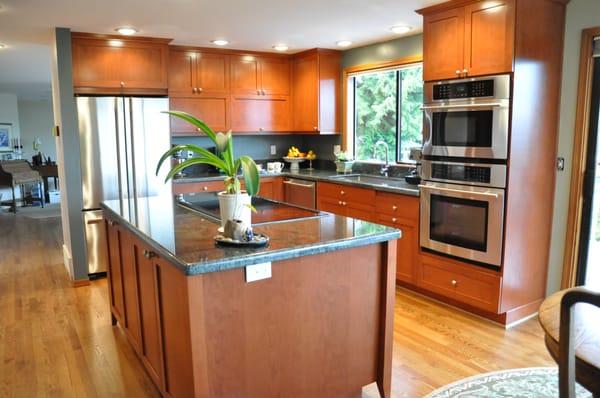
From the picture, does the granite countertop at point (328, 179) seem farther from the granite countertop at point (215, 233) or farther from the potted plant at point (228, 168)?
the potted plant at point (228, 168)

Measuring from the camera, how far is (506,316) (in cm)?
332

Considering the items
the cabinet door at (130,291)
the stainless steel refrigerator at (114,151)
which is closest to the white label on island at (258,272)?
the cabinet door at (130,291)

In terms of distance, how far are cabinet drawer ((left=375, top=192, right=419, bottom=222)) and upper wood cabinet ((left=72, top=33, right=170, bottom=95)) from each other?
241 centimetres

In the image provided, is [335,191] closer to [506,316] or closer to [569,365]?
[506,316]

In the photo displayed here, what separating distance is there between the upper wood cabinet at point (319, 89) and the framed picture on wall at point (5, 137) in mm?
9803

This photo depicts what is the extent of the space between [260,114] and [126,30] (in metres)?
1.80

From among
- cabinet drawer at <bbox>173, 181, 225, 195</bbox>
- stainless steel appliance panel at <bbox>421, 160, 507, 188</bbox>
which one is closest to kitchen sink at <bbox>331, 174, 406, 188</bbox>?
stainless steel appliance panel at <bbox>421, 160, 507, 188</bbox>

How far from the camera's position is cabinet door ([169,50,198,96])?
4992 mm

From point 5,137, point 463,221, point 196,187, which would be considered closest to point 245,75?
point 196,187

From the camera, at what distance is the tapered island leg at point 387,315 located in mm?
2291

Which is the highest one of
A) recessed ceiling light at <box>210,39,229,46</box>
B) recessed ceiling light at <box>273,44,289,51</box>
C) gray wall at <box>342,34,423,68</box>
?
recessed ceiling light at <box>273,44,289,51</box>

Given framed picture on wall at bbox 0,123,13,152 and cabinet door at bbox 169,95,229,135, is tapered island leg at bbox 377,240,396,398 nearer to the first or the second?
cabinet door at bbox 169,95,229,135

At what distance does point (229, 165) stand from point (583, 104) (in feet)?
8.43

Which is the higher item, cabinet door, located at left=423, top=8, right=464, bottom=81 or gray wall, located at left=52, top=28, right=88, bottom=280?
cabinet door, located at left=423, top=8, right=464, bottom=81
